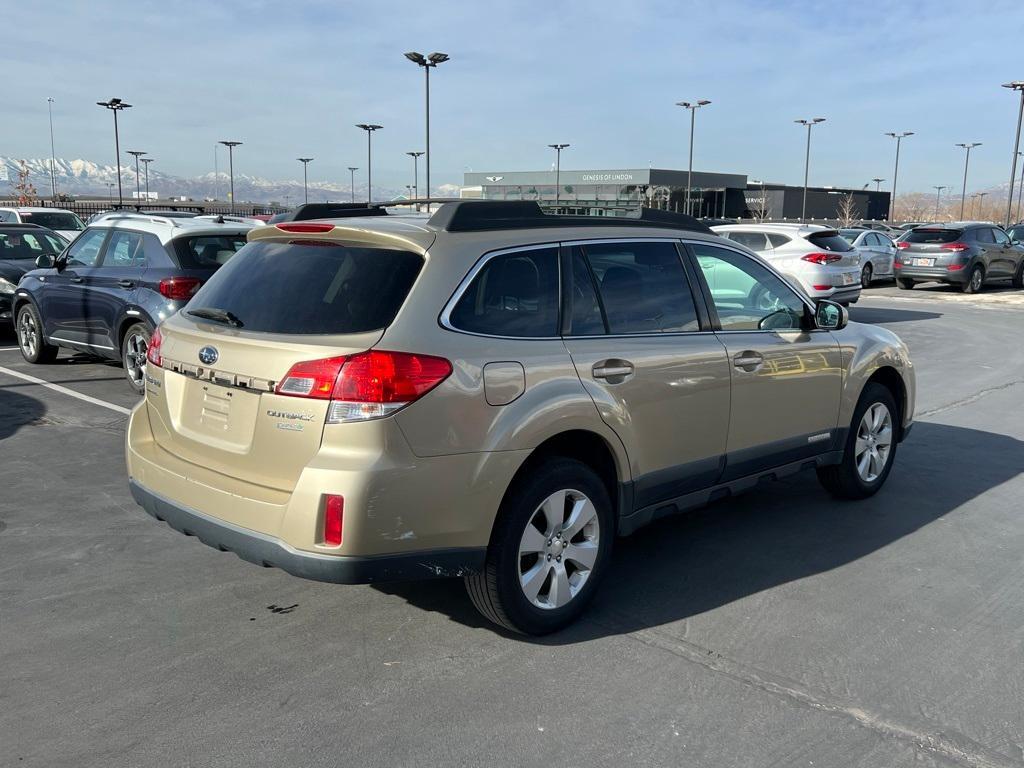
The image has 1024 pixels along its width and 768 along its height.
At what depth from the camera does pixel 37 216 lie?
2219 cm

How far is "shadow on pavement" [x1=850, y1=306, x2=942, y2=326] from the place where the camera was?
674 inches

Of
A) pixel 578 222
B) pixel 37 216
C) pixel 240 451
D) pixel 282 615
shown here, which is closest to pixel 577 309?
pixel 578 222

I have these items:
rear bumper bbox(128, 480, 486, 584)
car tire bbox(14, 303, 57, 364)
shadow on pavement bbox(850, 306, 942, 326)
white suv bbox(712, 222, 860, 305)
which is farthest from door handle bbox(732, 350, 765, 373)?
shadow on pavement bbox(850, 306, 942, 326)

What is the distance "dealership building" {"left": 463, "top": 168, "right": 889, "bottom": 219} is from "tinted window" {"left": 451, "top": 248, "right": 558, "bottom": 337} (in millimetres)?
80042

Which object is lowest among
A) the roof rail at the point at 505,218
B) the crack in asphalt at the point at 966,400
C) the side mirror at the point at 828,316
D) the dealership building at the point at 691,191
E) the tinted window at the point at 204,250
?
the crack in asphalt at the point at 966,400

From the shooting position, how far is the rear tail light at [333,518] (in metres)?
3.34

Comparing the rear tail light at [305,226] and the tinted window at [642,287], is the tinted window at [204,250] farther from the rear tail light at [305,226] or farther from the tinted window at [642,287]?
the tinted window at [642,287]

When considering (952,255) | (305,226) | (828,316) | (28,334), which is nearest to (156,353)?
(305,226)

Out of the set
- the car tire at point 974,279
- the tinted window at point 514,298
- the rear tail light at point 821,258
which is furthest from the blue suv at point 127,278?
the car tire at point 974,279

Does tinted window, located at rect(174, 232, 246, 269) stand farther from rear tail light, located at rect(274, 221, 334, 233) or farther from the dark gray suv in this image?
the dark gray suv

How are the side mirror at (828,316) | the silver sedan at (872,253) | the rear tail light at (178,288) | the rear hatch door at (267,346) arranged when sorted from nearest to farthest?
the rear hatch door at (267,346) → the side mirror at (828,316) → the rear tail light at (178,288) → the silver sedan at (872,253)

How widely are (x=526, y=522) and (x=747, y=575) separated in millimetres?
1524

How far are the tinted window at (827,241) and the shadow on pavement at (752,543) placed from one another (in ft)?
32.3

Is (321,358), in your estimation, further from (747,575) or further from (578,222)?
(747,575)
